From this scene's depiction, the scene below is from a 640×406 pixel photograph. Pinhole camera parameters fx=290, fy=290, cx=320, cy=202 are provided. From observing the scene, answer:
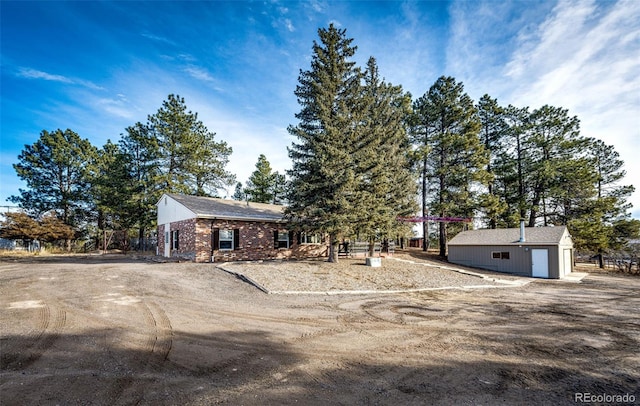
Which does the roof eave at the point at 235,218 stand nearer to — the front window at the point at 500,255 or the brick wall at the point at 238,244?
the brick wall at the point at 238,244

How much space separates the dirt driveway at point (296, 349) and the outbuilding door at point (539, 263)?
444 inches

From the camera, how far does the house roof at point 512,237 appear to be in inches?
805

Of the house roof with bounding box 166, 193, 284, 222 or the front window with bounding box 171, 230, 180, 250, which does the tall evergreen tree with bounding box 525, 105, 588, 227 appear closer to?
the house roof with bounding box 166, 193, 284, 222

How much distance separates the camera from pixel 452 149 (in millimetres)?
27281

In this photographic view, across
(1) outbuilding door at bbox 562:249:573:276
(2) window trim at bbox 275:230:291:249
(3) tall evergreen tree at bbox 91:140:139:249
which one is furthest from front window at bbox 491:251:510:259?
(3) tall evergreen tree at bbox 91:140:139:249

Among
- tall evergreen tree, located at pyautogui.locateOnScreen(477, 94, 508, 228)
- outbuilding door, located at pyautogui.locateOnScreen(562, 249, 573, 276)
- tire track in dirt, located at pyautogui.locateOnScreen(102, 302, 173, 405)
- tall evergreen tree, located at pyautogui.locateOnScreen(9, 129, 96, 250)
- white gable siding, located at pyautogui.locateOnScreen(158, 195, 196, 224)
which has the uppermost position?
tall evergreen tree, located at pyautogui.locateOnScreen(477, 94, 508, 228)

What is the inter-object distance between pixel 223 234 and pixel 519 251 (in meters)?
20.7

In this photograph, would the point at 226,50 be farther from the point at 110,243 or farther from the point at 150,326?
the point at 110,243

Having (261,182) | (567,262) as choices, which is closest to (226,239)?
(261,182)

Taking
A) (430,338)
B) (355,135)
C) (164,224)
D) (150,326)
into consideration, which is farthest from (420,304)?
(164,224)

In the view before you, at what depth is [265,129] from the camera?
64.2 ft

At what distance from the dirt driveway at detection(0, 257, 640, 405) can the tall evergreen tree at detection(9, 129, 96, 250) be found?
81.9ft

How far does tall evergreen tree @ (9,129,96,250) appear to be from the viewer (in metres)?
28.4

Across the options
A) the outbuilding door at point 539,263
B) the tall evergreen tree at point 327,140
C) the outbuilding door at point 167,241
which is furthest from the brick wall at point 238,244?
the outbuilding door at point 539,263
